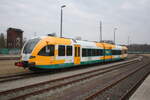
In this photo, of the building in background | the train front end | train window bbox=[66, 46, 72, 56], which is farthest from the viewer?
the building in background

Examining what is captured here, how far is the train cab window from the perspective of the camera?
39.0ft

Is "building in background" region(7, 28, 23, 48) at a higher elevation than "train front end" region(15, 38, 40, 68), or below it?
higher

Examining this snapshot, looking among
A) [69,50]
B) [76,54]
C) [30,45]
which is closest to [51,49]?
[30,45]

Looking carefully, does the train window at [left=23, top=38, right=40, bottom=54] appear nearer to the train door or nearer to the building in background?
the train door

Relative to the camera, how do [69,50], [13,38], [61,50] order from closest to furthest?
[61,50]
[69,50]
[13,38]

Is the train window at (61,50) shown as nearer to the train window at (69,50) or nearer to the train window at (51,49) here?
the train window at (69,50)

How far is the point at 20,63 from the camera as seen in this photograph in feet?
38.9

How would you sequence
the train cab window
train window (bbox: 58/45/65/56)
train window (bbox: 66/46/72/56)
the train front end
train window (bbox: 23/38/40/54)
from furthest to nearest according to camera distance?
1. train window (bbox: 66/46/72/56)
2. train window (bbox: 58/45/65/56)
3. train window (bbox: 23/38/40/54)
4. the train cab window
5. the train front end

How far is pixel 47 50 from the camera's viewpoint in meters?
12.2

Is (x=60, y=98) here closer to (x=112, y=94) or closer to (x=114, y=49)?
(x=112, y=94)

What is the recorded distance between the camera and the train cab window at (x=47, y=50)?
39.0 feet

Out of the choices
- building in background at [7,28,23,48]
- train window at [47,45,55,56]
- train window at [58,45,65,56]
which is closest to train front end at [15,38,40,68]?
train window at [47,45,55,56]

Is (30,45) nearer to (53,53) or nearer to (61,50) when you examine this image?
(53,53)

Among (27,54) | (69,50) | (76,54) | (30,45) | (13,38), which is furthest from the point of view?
(13,38)
